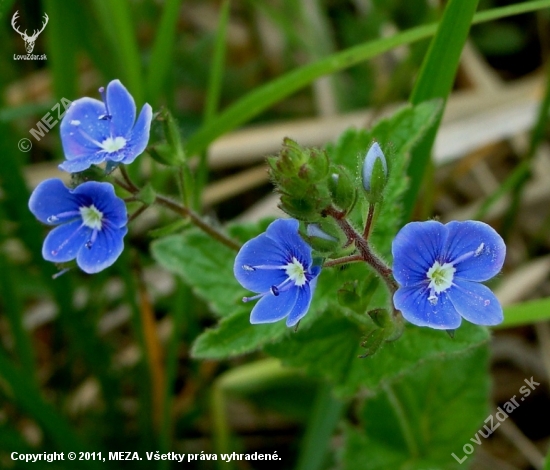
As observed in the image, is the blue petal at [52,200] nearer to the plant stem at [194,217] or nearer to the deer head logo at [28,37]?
the plant stem at [194,217]

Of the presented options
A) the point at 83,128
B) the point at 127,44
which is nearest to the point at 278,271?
the point at 83,128

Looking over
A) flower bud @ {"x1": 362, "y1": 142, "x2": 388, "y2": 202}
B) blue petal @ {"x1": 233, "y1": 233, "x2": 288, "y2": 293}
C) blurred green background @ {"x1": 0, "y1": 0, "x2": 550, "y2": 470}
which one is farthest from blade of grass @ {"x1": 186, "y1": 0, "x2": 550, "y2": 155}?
blue petal @ {"x1": 233, "y1": 233, "x2": 288, "y2": 293}

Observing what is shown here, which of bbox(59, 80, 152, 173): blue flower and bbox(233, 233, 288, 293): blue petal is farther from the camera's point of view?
bbox(59, 80, 152, 173): blue flower

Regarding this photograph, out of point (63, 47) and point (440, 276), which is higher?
point (63, 47)

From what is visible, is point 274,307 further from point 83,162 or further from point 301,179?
point 83,162

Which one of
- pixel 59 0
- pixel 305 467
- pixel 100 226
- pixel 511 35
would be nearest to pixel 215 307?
pixel 100 226

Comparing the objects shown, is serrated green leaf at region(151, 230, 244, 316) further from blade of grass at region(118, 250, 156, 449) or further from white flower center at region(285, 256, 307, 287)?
white flower center at region(285, 256, 307, 287)

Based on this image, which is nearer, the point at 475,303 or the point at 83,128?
the point at 475,303
